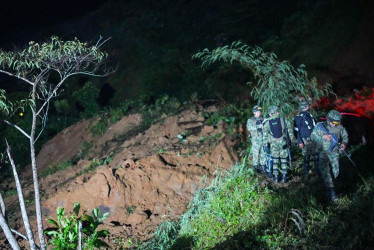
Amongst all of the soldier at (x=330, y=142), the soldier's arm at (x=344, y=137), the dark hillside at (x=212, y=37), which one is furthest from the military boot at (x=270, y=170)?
the dark hillside at (x=212, y=37)

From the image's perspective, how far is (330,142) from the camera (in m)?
6.18

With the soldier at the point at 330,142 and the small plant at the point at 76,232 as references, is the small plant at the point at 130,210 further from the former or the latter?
the soldier at the point at 330,142

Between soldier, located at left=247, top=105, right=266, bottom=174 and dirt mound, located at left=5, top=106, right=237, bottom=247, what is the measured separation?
3.22ft

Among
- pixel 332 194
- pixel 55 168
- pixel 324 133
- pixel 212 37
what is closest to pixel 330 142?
pixel 324 133

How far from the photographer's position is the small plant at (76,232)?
7188 millimetres

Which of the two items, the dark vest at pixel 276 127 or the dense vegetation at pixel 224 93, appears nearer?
the dense vegetation at pixel 224 93

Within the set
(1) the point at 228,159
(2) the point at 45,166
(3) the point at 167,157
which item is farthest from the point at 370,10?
(2) the point at 45,166

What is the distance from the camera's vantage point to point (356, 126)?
29.3 ft

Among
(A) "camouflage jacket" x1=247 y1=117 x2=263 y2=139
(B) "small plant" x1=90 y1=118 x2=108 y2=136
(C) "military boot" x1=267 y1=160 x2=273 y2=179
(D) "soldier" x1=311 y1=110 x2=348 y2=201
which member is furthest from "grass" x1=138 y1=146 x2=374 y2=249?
(B) "small plant" x1=90 y1=118 x2=108 y2=136

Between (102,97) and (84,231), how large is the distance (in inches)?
574

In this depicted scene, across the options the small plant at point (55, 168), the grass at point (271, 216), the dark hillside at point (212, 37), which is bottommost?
the grass at point (271, 216)

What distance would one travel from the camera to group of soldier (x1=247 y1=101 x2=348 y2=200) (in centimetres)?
620

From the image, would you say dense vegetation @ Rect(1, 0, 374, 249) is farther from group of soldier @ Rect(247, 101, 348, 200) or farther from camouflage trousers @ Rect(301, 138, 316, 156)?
camouflage trousers @ Rect(301, 138, 316, 156)

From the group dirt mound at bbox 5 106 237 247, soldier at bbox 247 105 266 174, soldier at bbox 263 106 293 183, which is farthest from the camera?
dirt mound at bbox 5 106 237 247
